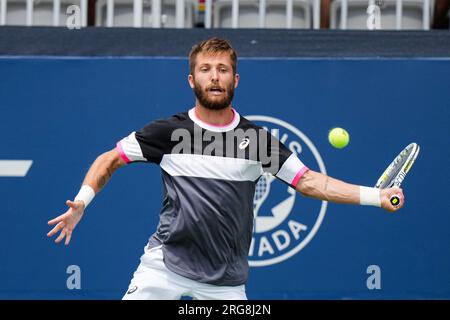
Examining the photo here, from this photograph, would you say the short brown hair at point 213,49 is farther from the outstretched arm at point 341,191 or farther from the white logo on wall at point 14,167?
the white logo on wall at point 14,167

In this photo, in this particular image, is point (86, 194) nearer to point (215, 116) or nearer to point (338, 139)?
point (215, 116)

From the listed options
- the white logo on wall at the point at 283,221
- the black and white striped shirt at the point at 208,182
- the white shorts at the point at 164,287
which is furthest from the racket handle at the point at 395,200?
the white logo on wall at the point at 283,221

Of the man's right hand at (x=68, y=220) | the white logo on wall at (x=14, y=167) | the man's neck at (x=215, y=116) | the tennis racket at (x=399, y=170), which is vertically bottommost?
the man's right hand at (x=68, y=220)

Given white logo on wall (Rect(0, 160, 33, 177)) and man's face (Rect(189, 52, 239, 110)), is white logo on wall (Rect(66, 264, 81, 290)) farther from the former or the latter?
man's face (Rect(189, 52, 239, 110))

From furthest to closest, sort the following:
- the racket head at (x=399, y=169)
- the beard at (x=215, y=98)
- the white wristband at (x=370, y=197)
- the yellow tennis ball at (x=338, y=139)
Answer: the yellow tennis ball at (x=338, y=139) → the racket head at (x=399, y=169) → the beard at (x=215, y=98) → the white wristband at (x=370, y=197)

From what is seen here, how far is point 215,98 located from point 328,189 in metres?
0.66

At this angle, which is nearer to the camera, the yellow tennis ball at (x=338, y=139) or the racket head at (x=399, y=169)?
the racket head at (x=399, y=169)

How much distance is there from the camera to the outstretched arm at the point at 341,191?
4.66 m

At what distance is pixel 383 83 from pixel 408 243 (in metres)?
0.99

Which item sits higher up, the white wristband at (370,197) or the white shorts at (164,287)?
the white wristband at (370,197)

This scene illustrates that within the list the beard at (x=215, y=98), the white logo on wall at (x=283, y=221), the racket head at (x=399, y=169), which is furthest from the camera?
the white logo on wall at (x=283, y=221)

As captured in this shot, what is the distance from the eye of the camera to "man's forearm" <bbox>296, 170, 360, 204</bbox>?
4.77 m

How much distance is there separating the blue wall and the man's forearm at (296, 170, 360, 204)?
5.00ft
